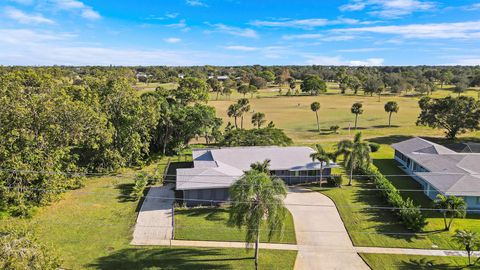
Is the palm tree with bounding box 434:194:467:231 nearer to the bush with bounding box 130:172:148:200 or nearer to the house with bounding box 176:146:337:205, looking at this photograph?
the house with bounding box 176:146:337:205

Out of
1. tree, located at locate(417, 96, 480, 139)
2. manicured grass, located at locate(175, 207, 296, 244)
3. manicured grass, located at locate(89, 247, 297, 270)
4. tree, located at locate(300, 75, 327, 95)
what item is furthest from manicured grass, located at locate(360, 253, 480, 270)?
tree, located at locate(300, 75, 327, 95)

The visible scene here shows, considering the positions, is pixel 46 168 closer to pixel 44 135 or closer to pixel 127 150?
pixel 44 135

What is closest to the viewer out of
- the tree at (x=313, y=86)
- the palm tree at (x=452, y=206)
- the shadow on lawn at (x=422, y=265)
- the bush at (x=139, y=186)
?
the shadow on lawn at (x=422, y=265)

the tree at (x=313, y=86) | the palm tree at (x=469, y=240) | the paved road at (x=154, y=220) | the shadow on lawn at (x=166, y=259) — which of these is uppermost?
the tree at (x=313, y=86)

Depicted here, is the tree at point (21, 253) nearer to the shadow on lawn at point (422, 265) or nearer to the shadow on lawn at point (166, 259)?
the shadow on lawn at point (166, 259)

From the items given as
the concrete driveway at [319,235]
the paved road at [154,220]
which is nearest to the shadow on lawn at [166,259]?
the paved road at [154,220]
